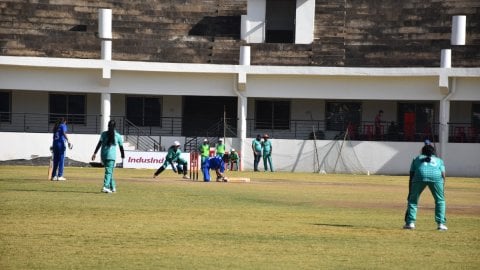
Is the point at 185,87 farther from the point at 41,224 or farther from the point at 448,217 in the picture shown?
the point at 41,224

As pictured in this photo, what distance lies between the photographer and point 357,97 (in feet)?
169

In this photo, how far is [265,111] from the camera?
5488cm

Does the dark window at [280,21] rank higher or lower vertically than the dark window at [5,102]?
higher

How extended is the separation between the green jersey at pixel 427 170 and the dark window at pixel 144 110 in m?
35.5

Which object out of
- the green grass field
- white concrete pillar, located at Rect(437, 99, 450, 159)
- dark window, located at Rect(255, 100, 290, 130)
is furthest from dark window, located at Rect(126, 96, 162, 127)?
the green grass field

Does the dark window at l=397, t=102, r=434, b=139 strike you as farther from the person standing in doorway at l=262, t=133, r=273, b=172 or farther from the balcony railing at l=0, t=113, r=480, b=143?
the person standing in doorway at l=262, t=133, r=273, b=172

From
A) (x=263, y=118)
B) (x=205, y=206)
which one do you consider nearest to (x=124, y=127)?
(x=263, y=118)

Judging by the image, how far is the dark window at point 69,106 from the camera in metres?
53.9

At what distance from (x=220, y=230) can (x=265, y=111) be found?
1420 inches

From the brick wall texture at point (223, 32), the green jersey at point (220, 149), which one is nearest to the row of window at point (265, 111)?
the brick wall texture at point (223, 32)

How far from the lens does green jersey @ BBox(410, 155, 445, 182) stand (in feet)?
63.0

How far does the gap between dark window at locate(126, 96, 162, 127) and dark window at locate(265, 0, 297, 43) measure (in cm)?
664

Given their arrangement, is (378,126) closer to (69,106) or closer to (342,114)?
(342,114)

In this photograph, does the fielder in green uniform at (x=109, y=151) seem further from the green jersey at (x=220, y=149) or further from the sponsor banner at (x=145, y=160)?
the sponsor banner at (x=145, y=160)
